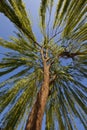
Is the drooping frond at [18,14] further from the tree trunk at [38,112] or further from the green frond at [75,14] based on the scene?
the tree trunk at [38,112]

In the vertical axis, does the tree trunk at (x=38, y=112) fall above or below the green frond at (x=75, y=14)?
below

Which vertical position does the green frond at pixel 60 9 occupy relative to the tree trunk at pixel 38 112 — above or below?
above

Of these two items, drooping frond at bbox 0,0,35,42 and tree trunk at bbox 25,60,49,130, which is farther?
drooping frond at bbox 0,0,35,42

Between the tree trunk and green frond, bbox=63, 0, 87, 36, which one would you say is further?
green frond, bbox=63, 0, 87, 36

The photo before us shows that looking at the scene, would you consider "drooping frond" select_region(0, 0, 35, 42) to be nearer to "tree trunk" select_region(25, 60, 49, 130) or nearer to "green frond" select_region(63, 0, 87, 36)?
"green frond" select_region(63, 0, 87, 36)

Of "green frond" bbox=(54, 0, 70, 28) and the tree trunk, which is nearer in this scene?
Result: the tree trunk

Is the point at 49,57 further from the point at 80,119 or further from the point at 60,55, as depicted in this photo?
the point at 80,119

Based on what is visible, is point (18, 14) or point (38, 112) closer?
point (38, 112)

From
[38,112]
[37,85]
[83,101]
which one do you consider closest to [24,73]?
[37,85]

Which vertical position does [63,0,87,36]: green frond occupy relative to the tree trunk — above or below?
above

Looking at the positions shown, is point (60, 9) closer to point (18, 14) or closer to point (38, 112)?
point (18, 14)

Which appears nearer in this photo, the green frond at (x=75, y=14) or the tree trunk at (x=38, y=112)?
the tree trunk at (x=38, y=112)

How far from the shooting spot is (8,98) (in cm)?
892

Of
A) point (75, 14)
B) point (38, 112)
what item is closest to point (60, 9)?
point (75, 14)
